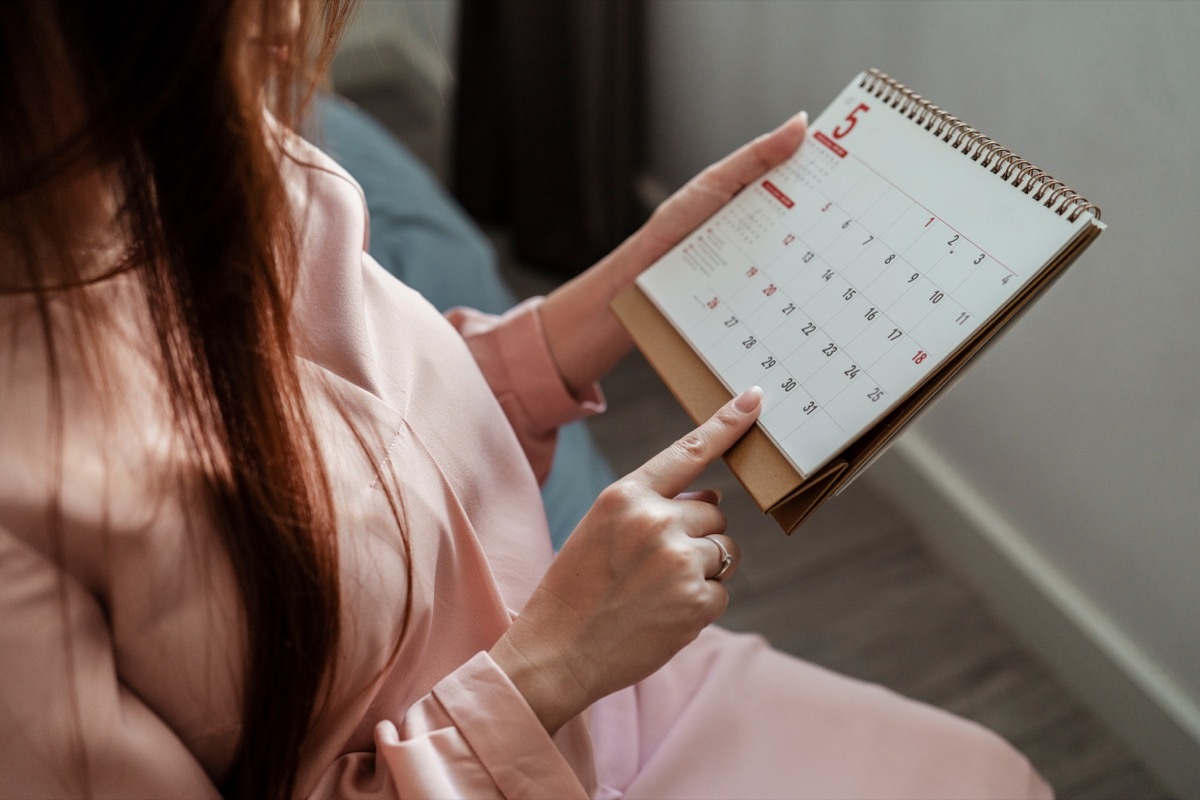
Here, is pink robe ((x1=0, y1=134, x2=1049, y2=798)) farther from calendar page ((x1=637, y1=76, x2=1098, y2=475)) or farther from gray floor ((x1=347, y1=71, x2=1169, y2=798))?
gray floor ((x1=347, y1=71, x2=1169, y2=798))

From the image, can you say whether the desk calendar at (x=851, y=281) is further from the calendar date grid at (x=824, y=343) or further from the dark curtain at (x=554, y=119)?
the dark curtain at (x=554, y=119)

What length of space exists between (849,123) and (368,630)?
0.48 metres

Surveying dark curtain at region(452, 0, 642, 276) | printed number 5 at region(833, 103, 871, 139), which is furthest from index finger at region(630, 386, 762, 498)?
dark curtain at region(452, 0, 642, 276)

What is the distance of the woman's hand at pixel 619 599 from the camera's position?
0.57m

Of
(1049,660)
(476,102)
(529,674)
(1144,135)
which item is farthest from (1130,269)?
(476,102)

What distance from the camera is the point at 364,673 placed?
0.54 meters

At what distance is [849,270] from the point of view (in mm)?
645

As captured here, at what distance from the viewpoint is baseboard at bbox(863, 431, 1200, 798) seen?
103cm

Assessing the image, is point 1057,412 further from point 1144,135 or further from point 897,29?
point 897,29

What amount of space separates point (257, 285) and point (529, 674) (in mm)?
267

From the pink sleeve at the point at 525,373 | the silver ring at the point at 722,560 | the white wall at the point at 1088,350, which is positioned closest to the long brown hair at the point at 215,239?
the silver ring at the point at 722,560

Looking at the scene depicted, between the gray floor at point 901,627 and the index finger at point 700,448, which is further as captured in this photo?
the gray floor at point 901,627

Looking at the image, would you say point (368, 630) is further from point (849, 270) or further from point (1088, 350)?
point (1088, 350)

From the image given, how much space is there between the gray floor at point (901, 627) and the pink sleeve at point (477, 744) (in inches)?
29.5
